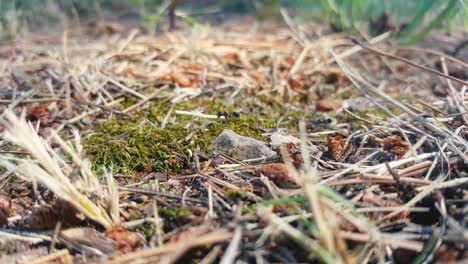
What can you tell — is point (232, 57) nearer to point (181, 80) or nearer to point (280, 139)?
point (181, 80)

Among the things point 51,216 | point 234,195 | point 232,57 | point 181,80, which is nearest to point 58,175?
point 51,216

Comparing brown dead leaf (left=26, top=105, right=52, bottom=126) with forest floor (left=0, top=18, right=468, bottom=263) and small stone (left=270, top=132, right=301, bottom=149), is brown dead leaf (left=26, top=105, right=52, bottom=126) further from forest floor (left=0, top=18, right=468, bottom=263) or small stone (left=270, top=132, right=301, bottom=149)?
small stone (left=270, top=132, right=301, bottom=149)

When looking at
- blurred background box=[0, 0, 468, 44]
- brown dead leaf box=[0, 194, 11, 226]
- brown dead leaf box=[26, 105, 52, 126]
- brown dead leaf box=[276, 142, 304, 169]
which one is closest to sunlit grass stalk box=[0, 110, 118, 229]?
brown dead leaf box=[0, 194, 11, 226]

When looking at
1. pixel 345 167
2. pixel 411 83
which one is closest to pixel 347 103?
pixel 411 83

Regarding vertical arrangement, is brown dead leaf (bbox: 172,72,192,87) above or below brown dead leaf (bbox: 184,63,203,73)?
below

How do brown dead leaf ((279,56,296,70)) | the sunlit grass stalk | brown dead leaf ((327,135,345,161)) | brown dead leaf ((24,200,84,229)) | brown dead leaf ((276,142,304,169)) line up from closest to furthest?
the sunlit grass stalk
brown dead leaf ((24,200,84,229))
brown dead leaf ((276,142,304,169))
brown dead leaf ((327,135,345,161))
brown dead leaf ((279,56,296,70))

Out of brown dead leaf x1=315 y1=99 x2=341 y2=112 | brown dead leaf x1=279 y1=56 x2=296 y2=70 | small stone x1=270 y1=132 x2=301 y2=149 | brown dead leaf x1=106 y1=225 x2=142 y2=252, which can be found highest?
brown dead leaf x1=279 y1=56 x2=296 y2=70
